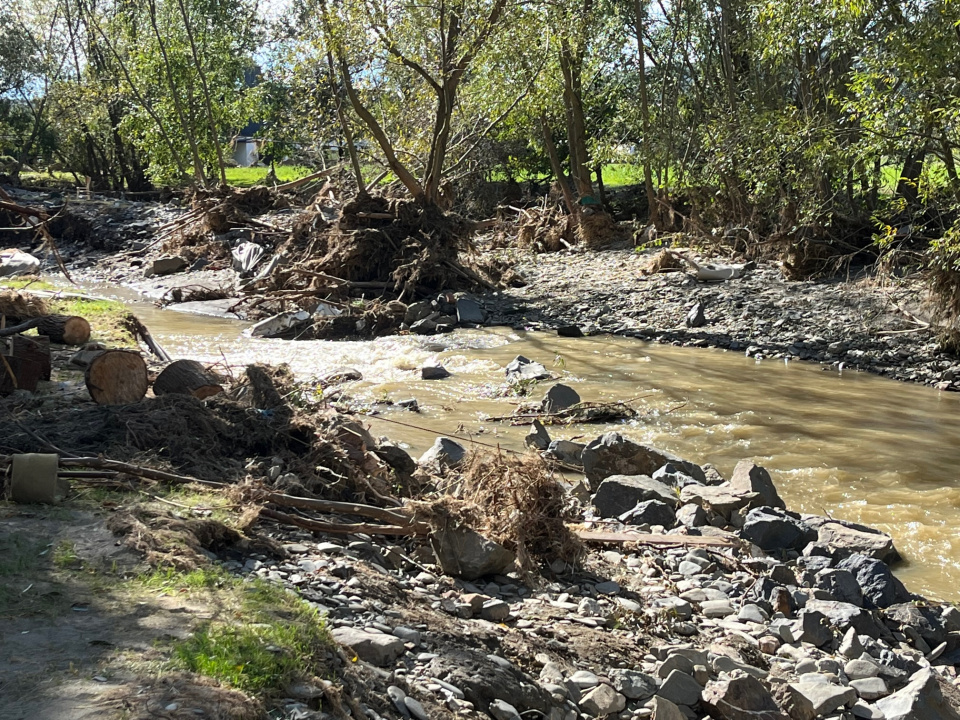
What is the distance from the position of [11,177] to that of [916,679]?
36393 mm

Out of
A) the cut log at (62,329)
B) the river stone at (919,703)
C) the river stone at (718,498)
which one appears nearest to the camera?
the river stone at (919,703)

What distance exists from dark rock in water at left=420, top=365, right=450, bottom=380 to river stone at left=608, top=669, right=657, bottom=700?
27.1ft

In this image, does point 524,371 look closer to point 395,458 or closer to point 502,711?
point 395,458

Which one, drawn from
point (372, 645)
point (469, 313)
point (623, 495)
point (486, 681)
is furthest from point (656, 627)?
point (469, 313)

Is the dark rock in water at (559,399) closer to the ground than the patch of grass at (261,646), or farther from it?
closer to the ground

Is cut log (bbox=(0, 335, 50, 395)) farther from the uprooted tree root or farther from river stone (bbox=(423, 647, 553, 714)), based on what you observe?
river stone (bbox=(423, 647, 553, 714))

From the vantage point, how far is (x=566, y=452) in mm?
8367

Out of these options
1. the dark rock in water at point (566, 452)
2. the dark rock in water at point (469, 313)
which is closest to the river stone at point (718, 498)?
the dark rock in water at point (566, 452)

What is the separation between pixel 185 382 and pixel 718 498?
4.11 metres

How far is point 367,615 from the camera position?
13.9ft

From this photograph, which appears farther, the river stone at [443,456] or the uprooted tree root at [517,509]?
the river stone at [443,456]

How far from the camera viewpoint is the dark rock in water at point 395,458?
6633 millimetres

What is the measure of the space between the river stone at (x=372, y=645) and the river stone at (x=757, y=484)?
12.5 ft

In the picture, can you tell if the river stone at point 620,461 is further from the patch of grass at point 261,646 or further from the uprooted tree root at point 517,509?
the patch of grass at point 261,646
